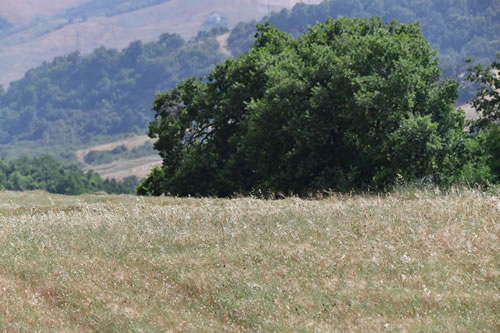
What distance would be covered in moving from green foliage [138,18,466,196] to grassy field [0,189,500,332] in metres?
21.1

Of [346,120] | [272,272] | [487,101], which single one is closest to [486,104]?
[487,101]

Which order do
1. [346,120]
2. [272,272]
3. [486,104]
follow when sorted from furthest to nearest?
[486,104], [346,120], [272,272]

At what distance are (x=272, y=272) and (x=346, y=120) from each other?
2761 cm

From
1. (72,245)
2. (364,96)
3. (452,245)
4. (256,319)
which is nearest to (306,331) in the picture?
(256,319)

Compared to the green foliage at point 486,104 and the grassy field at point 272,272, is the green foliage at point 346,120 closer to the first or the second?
the green foliage at point 486,104

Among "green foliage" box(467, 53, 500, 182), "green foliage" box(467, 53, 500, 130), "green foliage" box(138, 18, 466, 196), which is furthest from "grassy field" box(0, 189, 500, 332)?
"green foliage" box(467, 53, 500, 130)

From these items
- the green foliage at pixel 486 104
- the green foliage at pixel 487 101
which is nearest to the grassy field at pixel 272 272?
the green foliage at pixel 486 104

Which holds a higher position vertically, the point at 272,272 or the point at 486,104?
the point at 486,104

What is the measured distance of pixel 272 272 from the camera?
1251 centimetres

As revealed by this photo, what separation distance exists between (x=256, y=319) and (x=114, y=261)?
4.37 m

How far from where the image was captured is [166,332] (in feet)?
35.0

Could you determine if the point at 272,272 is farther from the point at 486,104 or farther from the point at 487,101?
the point at 487,101

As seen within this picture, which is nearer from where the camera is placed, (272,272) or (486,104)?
(272,272)

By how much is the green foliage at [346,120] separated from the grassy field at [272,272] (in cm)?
2113
